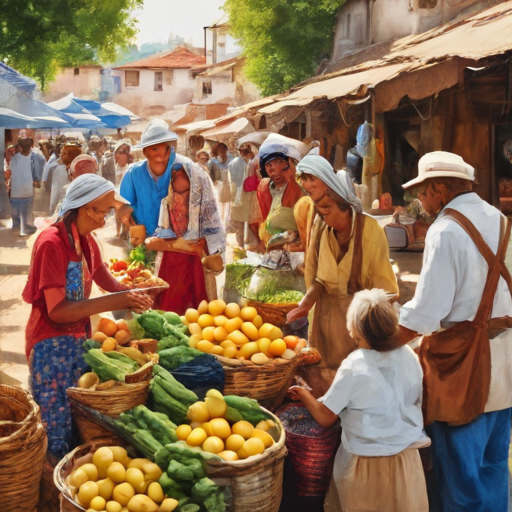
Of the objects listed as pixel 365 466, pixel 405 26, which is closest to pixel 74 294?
pixel 365 466

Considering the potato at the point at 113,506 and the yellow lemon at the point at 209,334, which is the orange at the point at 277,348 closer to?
the yellow lemon at the point at 209,334

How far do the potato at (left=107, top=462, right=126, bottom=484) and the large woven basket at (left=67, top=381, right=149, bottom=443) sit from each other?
0.31 m

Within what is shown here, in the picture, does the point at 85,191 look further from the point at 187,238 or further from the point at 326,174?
the point at 187,238

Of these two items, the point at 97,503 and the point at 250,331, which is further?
the point at 250,331

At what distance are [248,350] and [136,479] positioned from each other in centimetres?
118

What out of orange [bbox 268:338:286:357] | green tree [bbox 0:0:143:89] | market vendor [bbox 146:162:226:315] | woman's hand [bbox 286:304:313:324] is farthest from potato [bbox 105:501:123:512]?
green tree [bbox 0:0:143:89]

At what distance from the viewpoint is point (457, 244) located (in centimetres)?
371

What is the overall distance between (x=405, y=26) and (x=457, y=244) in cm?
1855

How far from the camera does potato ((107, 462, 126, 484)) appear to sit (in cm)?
Result: 334

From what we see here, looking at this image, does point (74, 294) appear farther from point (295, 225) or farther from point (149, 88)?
point (149, 88)

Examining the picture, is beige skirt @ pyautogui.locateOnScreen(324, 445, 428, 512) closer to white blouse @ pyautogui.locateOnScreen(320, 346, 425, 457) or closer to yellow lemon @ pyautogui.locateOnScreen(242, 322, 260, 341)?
white blouse @ pyautogui.locateOnScreen(320, 346, 425, 457)

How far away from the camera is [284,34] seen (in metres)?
25.7

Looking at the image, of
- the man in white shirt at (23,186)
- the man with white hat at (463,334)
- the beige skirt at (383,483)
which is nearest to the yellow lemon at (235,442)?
the beige skirt at (383,483)

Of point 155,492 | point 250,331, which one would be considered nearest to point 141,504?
point 155,492
